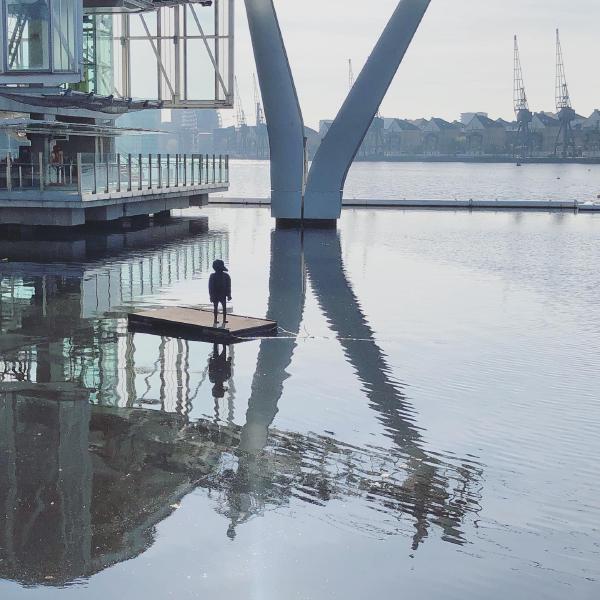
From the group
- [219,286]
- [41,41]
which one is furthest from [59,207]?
[219,286]

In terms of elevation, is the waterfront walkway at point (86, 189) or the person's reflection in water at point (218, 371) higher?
the waterfront walkway at point (86, 189)

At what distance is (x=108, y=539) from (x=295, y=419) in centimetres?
332

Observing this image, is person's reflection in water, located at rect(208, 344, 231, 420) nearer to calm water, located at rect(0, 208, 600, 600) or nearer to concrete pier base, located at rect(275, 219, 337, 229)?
calm water, located at rect(0, 208, 600, 600)

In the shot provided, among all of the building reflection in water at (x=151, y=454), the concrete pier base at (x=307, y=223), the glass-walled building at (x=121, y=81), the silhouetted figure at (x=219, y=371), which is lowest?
the concrete pier base at (x=307, y=223)

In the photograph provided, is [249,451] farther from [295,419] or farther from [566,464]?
[566,464]

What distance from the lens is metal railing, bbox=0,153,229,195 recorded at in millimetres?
27391

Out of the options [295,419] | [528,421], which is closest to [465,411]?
[528,421]

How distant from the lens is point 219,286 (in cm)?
1420

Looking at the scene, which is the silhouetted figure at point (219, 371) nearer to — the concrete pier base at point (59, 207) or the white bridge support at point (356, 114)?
the concrete pier base at point (59, 207)

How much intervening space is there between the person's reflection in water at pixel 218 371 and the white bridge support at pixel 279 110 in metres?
20.2

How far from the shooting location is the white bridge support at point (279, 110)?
32156mm

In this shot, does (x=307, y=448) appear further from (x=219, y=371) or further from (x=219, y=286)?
(x=219, y=286)

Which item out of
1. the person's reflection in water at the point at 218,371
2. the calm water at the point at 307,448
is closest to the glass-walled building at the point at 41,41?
the calm water at the point at 307,448

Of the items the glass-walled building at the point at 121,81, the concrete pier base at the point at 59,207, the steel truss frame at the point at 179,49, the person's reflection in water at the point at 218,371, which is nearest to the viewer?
the person's reflection in water at the point at 218,371
